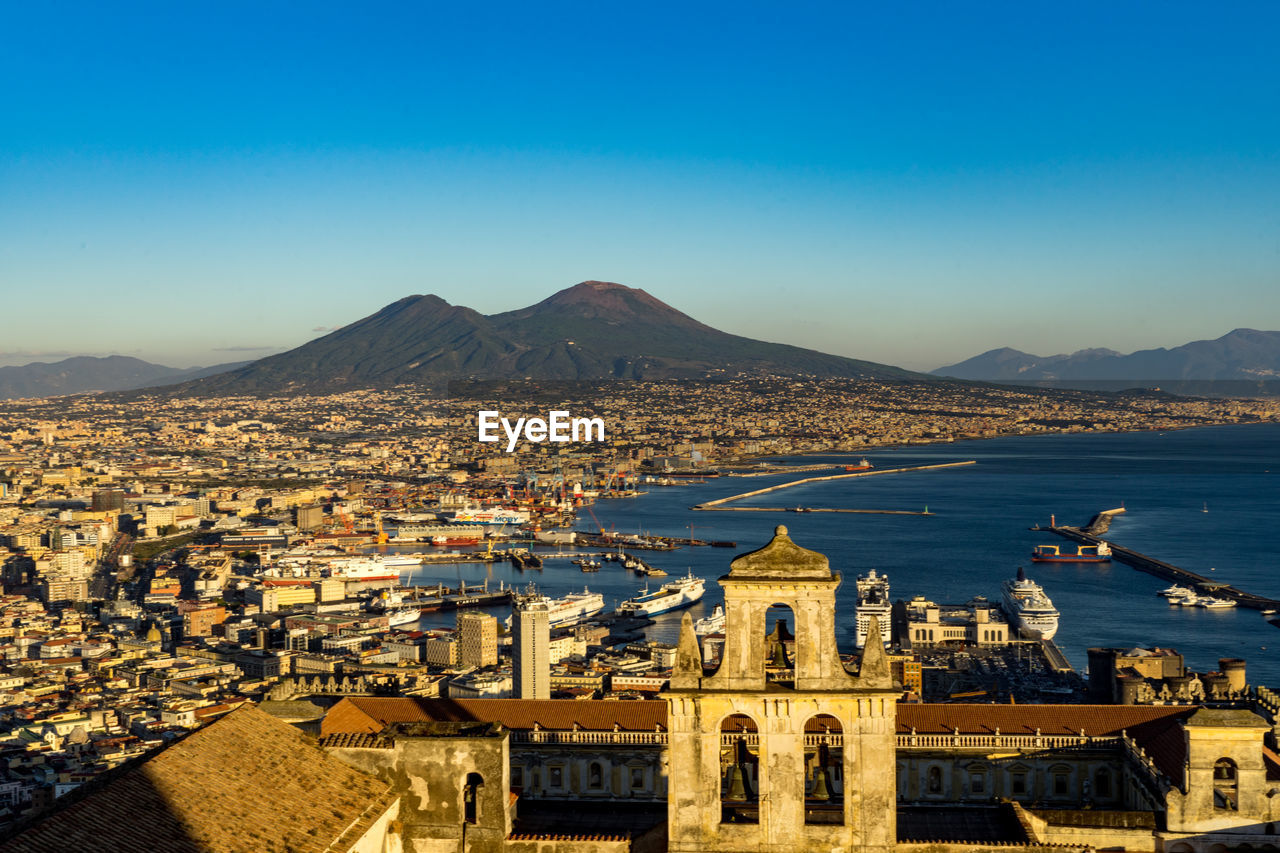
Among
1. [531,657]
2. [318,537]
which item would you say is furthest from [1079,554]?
[531,657]

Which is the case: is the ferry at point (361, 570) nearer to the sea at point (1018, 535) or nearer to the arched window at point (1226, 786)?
the sea at point (1018, 535)

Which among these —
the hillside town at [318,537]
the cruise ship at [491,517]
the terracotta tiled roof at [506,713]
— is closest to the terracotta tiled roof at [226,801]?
the hillside town at [318,537]

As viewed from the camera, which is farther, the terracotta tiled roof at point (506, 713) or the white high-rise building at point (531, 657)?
the white high-rise building at point (531, 657)

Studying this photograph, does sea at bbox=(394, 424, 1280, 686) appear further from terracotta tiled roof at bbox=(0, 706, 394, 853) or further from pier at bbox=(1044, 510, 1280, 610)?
terracotta tiled roof at bbox=(0, 706, 394, 853)

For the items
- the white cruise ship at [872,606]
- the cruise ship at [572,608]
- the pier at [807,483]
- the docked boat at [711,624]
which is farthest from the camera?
the pier at [807,483]

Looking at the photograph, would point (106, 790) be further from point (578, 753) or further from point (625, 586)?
point (625, 586)

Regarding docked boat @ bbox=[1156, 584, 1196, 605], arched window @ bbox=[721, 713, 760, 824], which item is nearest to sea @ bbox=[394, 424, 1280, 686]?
docked boat @ bbox=[1156, 584, 1196, 605]
